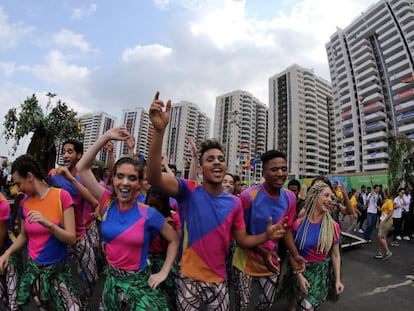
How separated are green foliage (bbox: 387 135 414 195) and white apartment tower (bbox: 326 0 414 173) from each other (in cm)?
4470

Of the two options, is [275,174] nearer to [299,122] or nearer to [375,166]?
[375,166]

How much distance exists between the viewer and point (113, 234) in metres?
1.90

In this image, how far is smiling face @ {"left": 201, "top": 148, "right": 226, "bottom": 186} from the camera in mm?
2053

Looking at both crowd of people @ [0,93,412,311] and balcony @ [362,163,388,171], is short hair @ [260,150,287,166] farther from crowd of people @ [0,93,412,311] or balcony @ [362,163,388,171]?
balcony @ [362,163,388,171]

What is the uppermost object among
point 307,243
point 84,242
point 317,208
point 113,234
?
point 317,208

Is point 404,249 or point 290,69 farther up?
point 290,69

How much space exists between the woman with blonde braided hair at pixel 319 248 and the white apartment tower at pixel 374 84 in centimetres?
6116

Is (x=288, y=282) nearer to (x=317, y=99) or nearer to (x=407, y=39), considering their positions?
(x=407, y=39)

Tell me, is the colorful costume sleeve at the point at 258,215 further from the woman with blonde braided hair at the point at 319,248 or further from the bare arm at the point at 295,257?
the woman with blonde braided hair at the point at 319,248

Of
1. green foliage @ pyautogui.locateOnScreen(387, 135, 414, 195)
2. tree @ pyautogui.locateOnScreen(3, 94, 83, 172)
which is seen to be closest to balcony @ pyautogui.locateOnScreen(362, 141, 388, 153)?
green foliage @ pyautogui.locateOnScreen(387, 135, 414, 195)

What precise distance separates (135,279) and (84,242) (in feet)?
5.47

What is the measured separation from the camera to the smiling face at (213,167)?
80.8 inches

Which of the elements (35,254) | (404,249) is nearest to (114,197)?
(35,254)

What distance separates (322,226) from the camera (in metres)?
2.91
